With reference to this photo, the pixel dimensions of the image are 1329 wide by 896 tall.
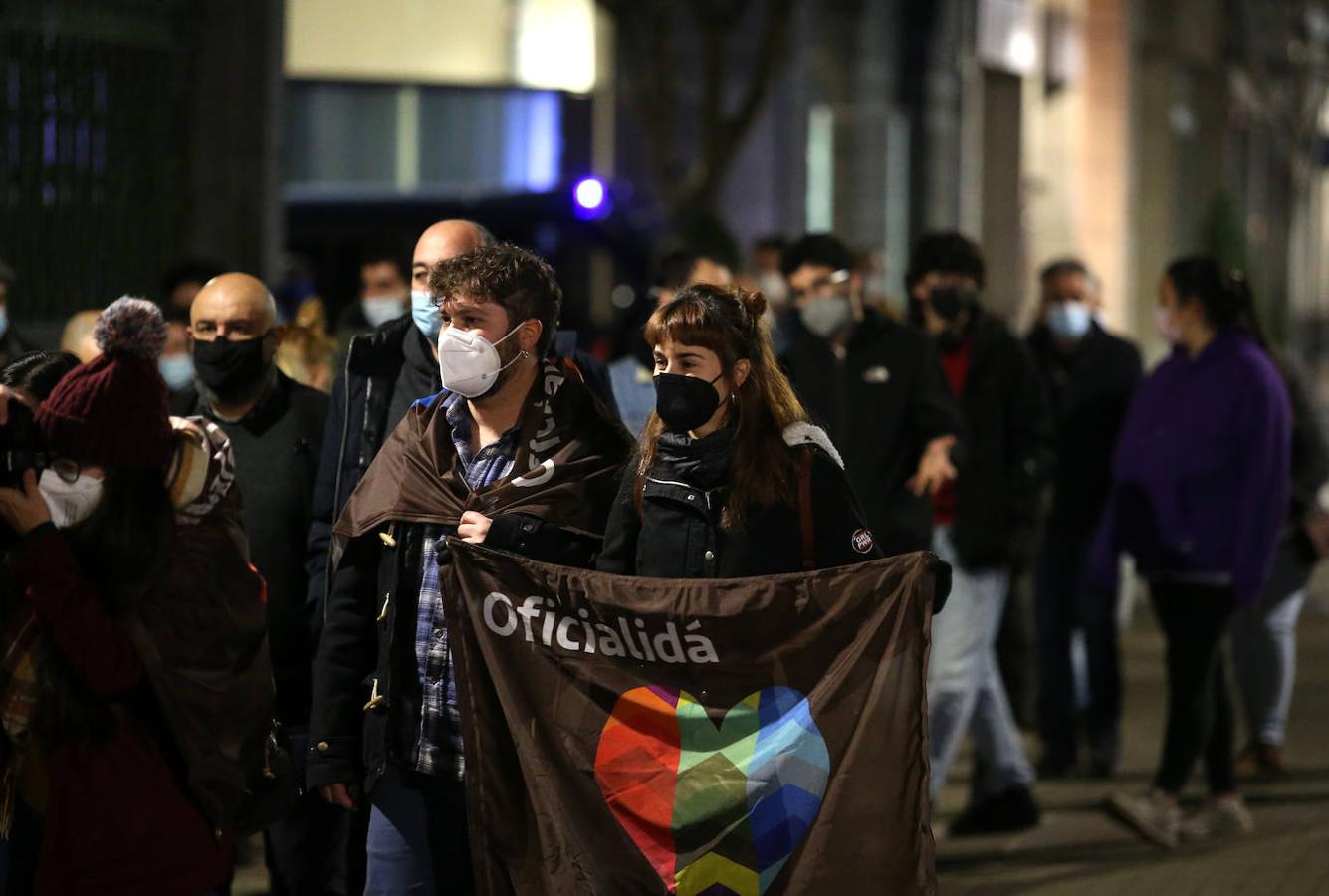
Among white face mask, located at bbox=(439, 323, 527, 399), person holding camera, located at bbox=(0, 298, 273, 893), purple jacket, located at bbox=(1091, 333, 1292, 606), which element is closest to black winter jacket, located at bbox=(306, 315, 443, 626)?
white face mask, located at bbox=(439, 323, 527, 399)

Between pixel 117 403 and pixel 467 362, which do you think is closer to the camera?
pixel 117 403

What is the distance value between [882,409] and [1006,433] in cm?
100

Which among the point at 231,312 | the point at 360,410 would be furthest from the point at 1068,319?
the point at 360,410

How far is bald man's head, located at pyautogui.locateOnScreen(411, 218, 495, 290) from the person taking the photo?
584cm

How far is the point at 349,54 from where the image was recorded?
25422 mm

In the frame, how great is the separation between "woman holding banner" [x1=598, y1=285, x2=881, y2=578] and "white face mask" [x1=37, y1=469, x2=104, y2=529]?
3.60 feet

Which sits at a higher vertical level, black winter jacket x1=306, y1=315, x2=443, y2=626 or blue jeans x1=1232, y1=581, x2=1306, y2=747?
black winter jacket x1=306, y1=315, x2=443, y2=626

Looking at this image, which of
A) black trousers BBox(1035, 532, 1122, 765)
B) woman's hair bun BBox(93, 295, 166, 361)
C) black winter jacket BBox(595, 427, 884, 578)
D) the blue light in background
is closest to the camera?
woman's hair bun BBox(93, 295, 166, 361)

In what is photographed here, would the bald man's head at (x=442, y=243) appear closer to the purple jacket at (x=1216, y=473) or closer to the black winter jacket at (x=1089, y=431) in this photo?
the purple jacket at (x=1216, y=473)

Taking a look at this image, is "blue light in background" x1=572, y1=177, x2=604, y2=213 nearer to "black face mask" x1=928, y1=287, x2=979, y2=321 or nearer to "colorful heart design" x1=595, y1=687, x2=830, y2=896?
"black face mask" x1=928, y1=287, x2=979, y2=321

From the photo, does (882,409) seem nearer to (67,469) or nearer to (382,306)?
(382,306)

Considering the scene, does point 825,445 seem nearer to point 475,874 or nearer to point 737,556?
point 737,556

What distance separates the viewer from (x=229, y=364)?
Result: 6246 millimetres

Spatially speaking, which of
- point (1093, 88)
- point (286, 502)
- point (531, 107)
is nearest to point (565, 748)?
point (286, 502)
